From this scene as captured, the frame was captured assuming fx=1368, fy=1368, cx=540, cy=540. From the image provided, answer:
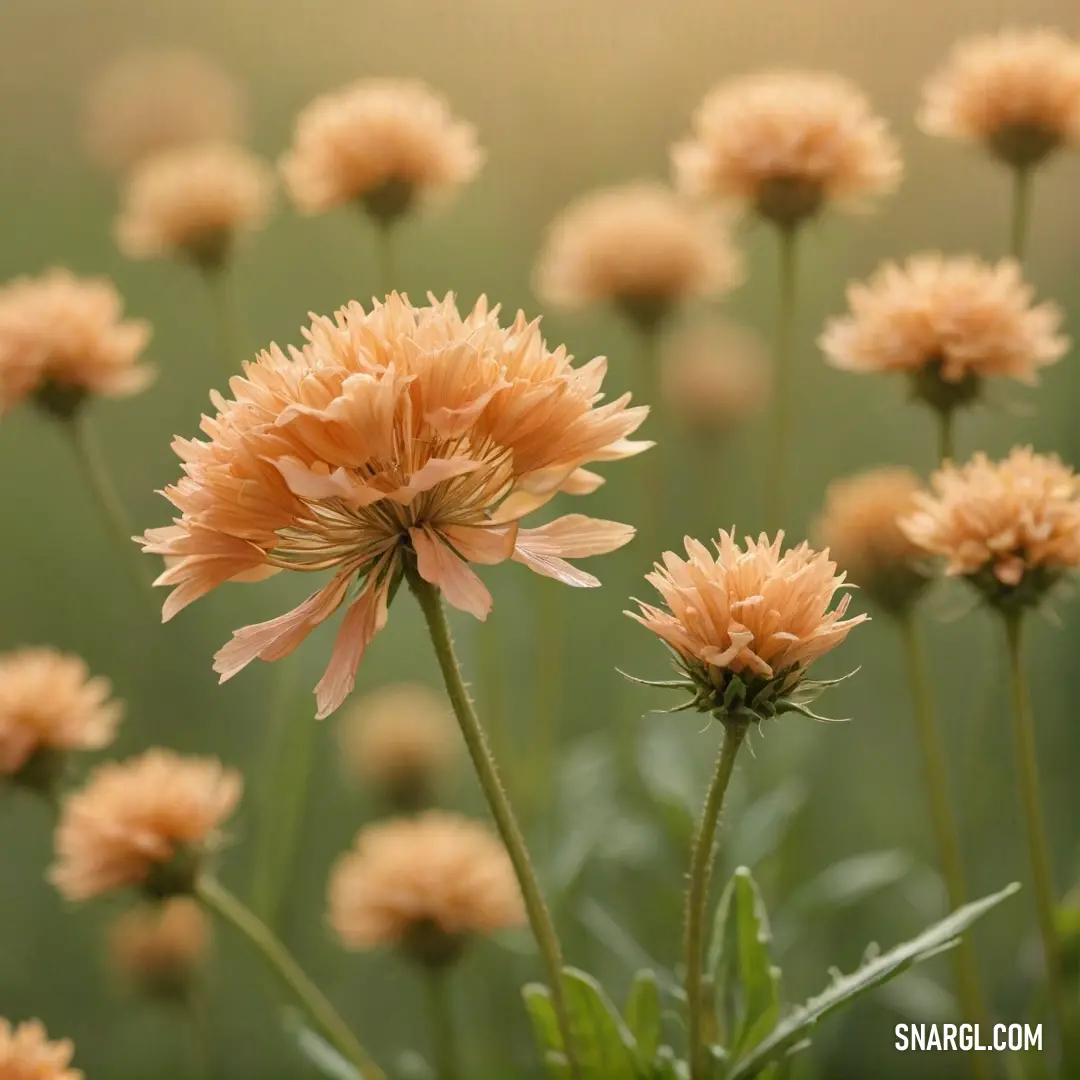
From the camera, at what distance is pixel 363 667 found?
1323 millimetres

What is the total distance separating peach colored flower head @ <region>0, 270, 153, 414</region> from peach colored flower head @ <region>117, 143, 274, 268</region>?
17 centimetres

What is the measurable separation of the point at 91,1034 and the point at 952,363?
103cm

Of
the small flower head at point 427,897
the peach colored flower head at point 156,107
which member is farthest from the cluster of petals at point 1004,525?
the peach colored flower head at point 156,107

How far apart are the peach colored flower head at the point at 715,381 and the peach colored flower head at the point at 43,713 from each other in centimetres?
76

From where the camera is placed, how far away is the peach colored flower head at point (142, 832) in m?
0.72

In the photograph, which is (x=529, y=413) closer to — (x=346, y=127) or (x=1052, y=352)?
(x=1052, y=352)

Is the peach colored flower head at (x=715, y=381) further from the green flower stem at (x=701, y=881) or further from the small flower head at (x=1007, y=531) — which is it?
the green flower stem at (x=701, y=881)

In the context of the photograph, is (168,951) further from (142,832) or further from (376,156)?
(376,156)

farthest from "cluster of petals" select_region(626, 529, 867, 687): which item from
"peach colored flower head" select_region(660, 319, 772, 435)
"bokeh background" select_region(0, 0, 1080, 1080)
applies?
"peach colored flower head" select_region(660, 319, 772, 435)

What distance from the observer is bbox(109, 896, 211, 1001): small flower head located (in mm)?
1049

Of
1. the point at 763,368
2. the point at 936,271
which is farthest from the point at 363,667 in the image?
the point at 936,271

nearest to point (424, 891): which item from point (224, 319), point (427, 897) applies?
point (427, 897)

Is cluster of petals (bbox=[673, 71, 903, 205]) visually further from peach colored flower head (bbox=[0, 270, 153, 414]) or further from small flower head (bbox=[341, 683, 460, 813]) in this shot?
small flower head (bbox=[341, 683, 460, 813])

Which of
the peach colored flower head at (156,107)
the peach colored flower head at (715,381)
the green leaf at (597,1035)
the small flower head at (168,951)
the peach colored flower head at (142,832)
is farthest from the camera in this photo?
the peach colored flower head at (156,107)
